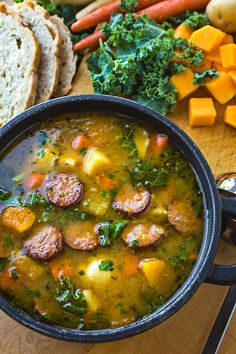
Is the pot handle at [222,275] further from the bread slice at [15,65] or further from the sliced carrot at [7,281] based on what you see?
the bread slice at [15,65]

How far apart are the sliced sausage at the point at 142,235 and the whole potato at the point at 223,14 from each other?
1.65m

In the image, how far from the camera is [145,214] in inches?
122

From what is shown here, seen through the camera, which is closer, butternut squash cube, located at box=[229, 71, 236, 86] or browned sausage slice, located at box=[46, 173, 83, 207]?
browned sausage slice, located at box=[46, 173, 83, 207]

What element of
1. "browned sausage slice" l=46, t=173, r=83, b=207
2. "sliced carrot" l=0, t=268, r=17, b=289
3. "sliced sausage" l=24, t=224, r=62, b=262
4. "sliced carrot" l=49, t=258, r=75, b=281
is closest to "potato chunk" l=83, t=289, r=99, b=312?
"sliced carrot" l=49, t=258, r=75, b=281

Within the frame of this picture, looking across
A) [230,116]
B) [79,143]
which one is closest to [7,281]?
[79,143]

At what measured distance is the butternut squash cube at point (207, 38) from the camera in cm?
388

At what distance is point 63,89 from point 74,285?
1551mm

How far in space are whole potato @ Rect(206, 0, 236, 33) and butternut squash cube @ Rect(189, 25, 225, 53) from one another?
0.11m

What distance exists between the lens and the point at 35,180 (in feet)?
10.3

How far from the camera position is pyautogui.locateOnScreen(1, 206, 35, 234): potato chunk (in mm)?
3041

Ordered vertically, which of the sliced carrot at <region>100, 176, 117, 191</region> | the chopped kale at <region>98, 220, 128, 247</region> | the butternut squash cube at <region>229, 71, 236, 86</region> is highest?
the sliced carrot at <region>100, 176, 117, 191</region>

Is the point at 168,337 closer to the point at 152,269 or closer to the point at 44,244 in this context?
the point at 152,269

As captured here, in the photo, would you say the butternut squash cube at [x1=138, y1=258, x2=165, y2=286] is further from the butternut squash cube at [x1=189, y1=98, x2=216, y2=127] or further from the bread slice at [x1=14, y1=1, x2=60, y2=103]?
the bread slice at [x1=14, y1=1, x2=60, y2=103]

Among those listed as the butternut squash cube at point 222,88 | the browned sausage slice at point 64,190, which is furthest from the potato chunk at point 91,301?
the butternut squash cube at point 222,88
